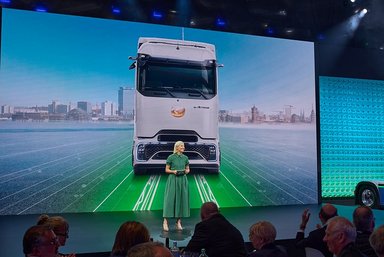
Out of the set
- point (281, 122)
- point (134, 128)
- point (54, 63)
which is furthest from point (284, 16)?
point (54, 63)

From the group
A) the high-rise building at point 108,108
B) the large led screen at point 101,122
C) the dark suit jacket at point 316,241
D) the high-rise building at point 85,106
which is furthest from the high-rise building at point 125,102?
the dark suit jacket at point 316,241

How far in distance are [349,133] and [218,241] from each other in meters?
8.22

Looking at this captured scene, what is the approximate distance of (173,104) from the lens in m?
7.59

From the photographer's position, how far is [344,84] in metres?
10.0

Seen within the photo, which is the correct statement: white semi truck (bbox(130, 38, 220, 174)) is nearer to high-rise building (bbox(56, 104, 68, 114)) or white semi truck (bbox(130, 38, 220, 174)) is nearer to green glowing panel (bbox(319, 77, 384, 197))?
high-rise building (bbox(56, 104, 68, 114))

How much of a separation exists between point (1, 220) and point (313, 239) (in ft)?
18.8

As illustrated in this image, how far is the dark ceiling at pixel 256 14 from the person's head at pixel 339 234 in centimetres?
698

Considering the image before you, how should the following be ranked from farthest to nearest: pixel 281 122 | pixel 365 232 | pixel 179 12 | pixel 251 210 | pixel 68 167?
pixel 281 122
pixel 179 12
pixel 251 210
pixel 68 167
pixel 365 232

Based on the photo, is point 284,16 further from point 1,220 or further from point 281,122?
point 1,220

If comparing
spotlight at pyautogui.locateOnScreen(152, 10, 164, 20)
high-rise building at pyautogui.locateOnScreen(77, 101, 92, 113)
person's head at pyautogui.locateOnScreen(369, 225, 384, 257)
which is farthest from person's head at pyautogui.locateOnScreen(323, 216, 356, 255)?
spotlight at pyautogui.locateOnScreen(152, 10, 164, 20)

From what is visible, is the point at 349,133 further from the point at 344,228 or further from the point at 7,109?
the point at 344,228

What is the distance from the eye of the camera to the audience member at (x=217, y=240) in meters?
2.78

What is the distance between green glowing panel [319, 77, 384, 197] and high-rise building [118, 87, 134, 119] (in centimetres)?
500

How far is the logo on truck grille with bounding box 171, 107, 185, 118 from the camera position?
25.0 feet
